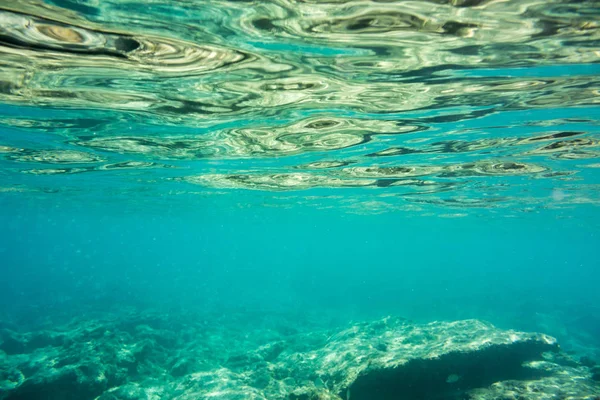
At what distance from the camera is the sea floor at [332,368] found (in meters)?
13.1

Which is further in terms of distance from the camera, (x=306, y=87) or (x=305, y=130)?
(x=305, y=130)

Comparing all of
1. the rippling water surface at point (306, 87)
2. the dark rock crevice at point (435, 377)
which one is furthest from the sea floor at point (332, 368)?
the rippling water surface at point (306, 87)

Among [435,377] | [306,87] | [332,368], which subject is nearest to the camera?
[306,87]

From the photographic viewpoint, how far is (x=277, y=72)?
9.07 metres

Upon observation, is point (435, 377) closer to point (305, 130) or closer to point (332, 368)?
point (332, 368)

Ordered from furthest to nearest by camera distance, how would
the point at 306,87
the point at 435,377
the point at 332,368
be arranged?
the point at 332,368
the point at 435,377
the point at 306,87

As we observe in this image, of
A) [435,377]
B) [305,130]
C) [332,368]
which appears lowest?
[332,368]

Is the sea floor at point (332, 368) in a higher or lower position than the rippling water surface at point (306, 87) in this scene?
lower

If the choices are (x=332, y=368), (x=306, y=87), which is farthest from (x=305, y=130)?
(x=332, y=368)

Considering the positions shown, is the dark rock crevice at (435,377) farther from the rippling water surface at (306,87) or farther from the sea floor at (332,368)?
the rippling water surface at (306,87)

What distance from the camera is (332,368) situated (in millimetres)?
15961

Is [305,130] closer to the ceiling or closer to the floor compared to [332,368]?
closer to the ceiling

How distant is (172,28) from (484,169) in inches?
674

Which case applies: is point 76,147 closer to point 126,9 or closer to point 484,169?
point 126,9
